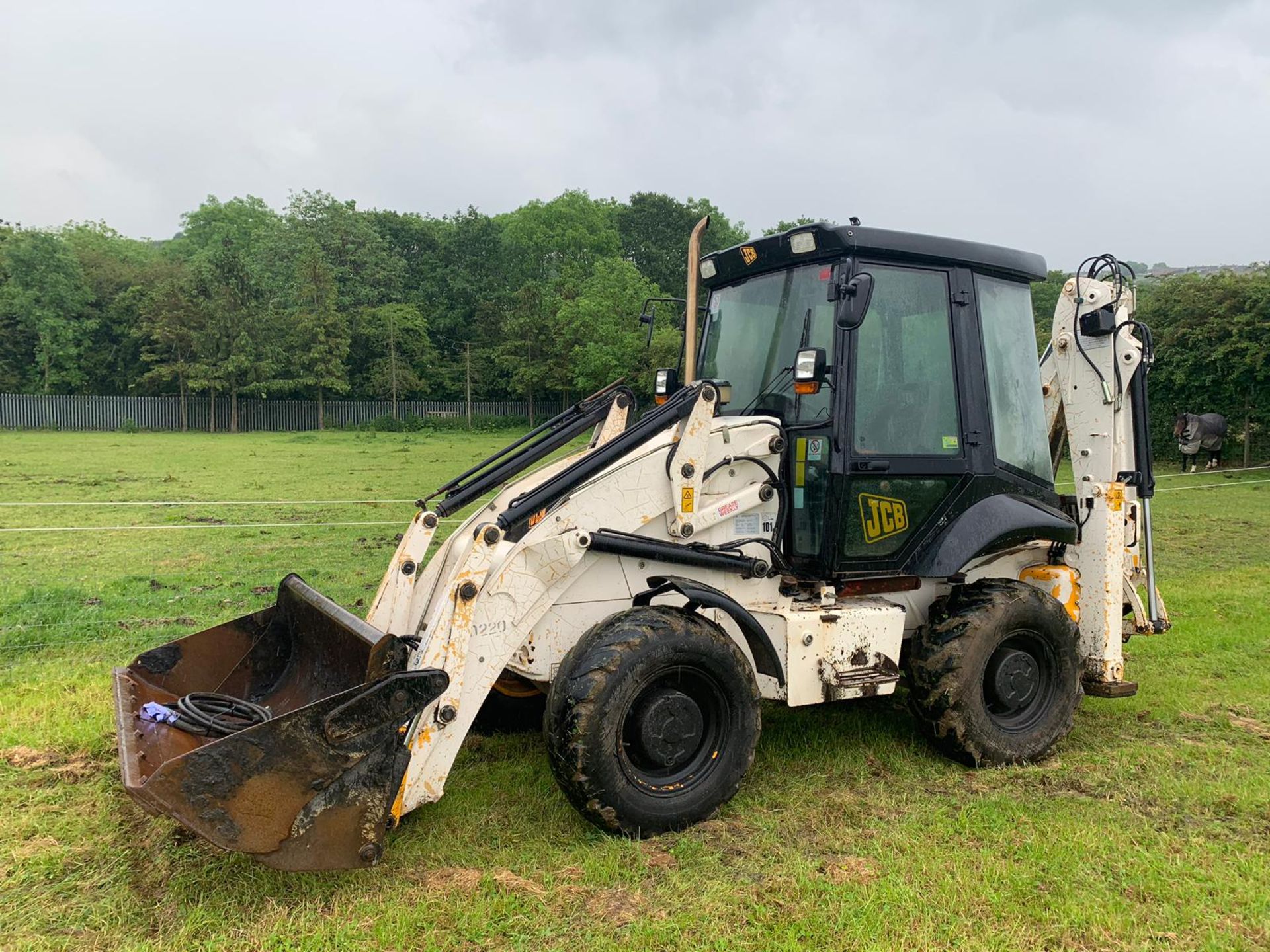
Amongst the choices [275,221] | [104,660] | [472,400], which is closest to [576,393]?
[472,400]

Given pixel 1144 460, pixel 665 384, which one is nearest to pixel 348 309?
pixel 665 384

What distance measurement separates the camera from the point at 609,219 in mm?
64812

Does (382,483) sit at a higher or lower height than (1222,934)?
higher

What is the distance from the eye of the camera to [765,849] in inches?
162

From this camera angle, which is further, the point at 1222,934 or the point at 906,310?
the point at 906,310

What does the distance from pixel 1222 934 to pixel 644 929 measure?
212cm

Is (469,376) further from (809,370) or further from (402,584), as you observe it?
(809,370)

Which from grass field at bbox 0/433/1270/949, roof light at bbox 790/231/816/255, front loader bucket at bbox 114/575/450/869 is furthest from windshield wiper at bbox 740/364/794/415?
front loader bucket at bbox 114/575/450/869

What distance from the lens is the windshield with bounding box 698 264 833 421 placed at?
5043 mm

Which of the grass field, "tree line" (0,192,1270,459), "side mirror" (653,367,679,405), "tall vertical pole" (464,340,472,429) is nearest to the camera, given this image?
the grass field

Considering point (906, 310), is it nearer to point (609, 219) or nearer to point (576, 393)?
point (576, 393)

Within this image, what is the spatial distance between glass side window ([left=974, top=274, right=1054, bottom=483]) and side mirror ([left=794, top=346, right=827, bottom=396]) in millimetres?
1292

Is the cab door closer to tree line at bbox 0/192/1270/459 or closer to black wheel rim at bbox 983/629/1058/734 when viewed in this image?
black wheel rim at bbox 983/629/1058/734

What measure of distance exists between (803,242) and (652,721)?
8.63 ft
